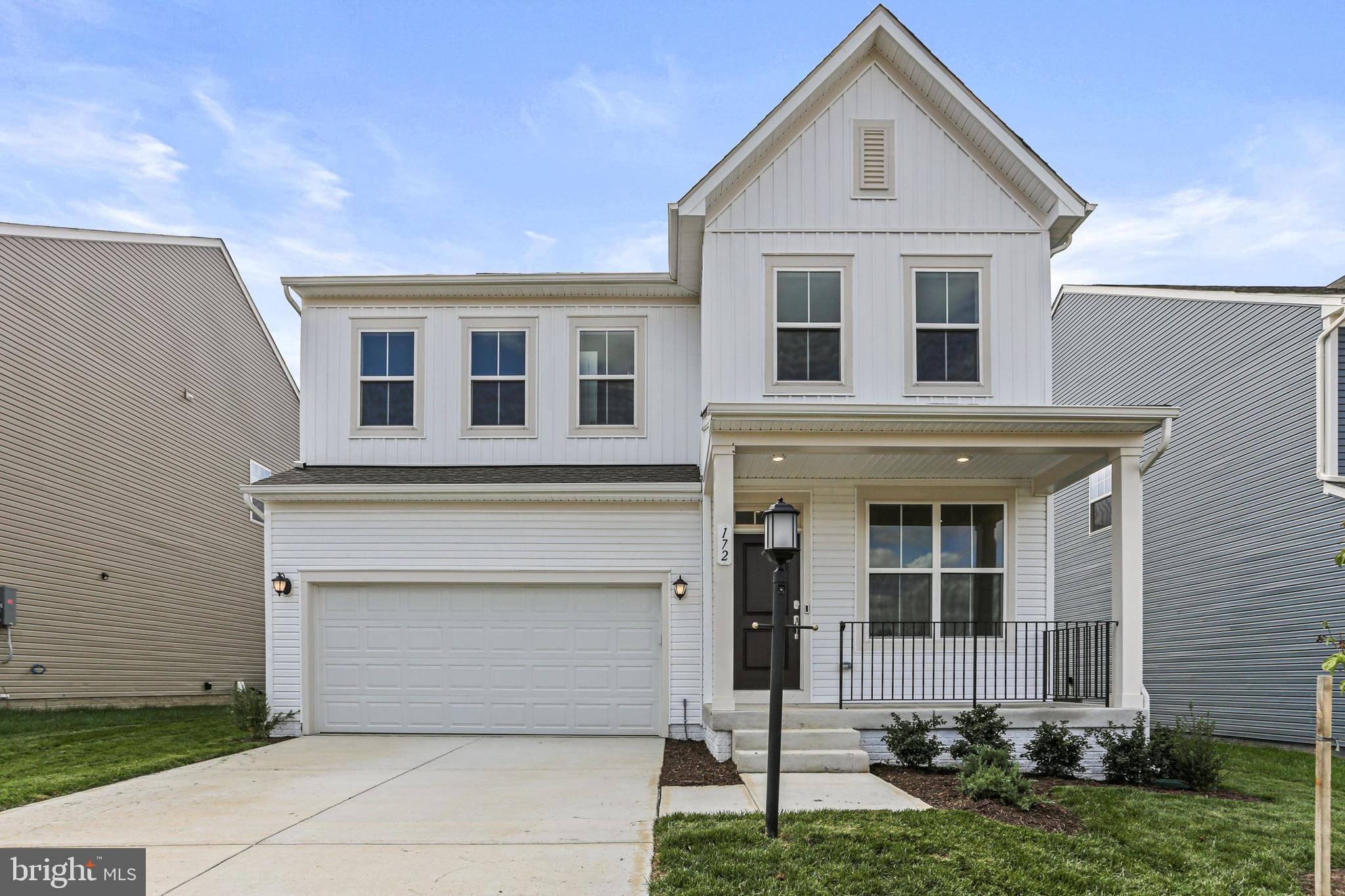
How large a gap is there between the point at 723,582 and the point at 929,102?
20.2 feet

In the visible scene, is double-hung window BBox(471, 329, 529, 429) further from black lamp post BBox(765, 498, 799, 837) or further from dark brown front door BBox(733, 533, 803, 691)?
black lamp post BBox(765, 498, 799, 837)

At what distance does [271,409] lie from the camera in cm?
2048

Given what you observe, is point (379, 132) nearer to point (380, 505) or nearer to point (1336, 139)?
point (380, 505)

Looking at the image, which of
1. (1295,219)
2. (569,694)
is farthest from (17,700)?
(1295,219)

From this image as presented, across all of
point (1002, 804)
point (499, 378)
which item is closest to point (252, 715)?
point (499, 378)

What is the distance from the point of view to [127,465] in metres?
15.9

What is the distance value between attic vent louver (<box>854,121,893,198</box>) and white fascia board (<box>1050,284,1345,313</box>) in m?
2.39

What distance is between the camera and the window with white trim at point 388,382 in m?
13.0

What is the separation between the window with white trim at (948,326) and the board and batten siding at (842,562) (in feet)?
4.23

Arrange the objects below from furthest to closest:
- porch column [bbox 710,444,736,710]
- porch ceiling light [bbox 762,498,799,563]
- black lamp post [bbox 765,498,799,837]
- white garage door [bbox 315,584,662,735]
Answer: white garage door [bbox 315,584,662,735], porch column [bbox 710,444,736,710], porch ceiling light [bbox 762,498,799,563], black lamp post [bbox 765,498,799,837]

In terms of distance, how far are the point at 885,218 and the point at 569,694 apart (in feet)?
22.3

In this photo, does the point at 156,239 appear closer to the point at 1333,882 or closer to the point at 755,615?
the point at 755,615

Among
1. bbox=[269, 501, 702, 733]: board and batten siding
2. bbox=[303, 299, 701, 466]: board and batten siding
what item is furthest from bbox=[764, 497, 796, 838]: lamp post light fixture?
bbox=[303, 299, 701, 466]: board and batten siding

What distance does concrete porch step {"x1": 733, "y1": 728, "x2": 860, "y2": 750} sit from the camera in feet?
29.1
